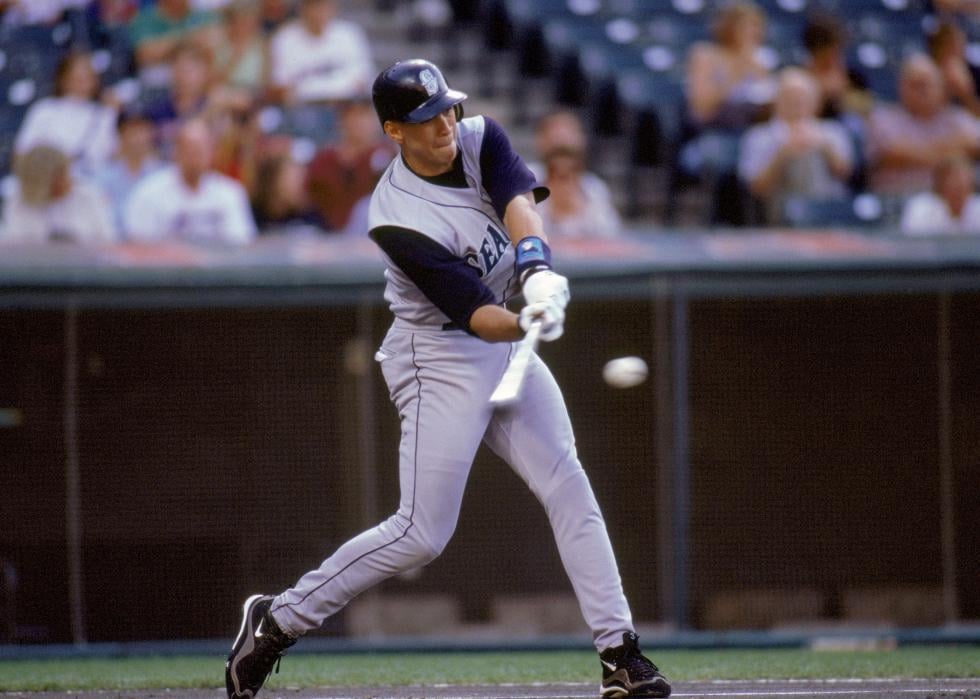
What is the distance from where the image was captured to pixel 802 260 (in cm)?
613

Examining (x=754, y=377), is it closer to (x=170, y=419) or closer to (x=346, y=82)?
(x=170, y=419)

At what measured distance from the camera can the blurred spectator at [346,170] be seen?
25.3 ft

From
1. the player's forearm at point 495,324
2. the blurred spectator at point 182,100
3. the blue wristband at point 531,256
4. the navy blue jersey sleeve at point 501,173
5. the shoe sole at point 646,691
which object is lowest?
the shoe sole at point 646,691

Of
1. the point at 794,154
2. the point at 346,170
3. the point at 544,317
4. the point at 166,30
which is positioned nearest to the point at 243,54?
the point at 166,30

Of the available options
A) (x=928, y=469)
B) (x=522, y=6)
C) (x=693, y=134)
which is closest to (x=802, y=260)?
(x=928, y=469)

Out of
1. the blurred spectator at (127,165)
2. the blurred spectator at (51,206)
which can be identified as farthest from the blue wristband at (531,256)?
the blurred spectator at (127,165)

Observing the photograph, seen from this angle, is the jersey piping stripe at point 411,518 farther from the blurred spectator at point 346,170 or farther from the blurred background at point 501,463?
Answer: the blurred spectator at point 346,170

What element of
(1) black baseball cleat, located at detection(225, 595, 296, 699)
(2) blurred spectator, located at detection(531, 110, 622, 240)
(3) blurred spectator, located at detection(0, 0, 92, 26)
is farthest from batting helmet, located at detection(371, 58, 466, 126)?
(3) blurred spectator, located at detection(0, 0, 92, 26)

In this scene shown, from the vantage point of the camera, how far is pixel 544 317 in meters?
3.55

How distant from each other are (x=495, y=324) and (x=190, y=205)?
4278 mm

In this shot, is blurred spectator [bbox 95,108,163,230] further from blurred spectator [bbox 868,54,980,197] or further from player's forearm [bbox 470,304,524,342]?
player's forearm [bbox 470,304,524,342]

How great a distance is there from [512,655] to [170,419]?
1677mm

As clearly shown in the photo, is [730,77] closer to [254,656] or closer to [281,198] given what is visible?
[281,198]

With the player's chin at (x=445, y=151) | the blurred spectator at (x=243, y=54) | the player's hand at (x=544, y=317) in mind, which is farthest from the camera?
the blurred spectator at (x=243, y=54)
